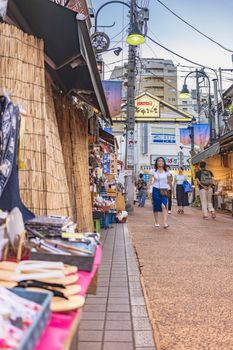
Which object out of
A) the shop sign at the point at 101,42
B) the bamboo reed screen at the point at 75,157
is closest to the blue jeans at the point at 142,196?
the shop sign at the point at 101,42

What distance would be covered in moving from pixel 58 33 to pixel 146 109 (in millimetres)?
17016

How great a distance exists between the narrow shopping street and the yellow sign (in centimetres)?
1277

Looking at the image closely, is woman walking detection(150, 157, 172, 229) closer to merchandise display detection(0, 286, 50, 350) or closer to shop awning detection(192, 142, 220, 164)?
shop awning detection(192, 142, 220, 164)

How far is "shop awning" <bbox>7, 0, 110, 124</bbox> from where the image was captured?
3842 mm

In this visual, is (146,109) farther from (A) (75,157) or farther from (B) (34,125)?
(B) (34,125)

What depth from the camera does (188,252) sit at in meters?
6.74

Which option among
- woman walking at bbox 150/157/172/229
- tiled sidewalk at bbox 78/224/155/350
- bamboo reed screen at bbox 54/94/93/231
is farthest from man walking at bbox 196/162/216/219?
tiled sidewalk at bbox 78/224/155/350

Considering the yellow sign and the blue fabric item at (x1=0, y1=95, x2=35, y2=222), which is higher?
the yellow sign

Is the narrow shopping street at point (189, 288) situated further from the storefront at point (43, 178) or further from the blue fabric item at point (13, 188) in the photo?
the blue fabric item at point (13, 188)

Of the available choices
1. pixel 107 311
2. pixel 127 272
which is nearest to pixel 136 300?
pixel 107 311

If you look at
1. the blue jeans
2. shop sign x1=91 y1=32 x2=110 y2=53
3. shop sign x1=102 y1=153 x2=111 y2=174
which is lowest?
the blue jeans

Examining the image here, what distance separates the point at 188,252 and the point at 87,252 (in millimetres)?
4638

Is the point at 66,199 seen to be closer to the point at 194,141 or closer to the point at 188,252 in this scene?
the point at 188,252

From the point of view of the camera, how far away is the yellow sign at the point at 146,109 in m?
20.6
